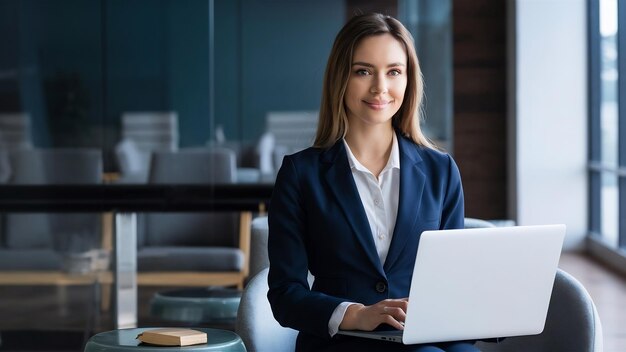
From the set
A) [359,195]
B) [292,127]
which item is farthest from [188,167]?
[359,195]

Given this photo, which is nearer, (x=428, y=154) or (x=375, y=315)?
(x=375, y=315)

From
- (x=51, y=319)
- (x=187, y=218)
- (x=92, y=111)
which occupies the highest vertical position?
(x=92, y=111)

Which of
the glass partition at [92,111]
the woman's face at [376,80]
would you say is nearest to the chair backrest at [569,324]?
the woman's face at [376,80]

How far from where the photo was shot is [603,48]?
853 cm

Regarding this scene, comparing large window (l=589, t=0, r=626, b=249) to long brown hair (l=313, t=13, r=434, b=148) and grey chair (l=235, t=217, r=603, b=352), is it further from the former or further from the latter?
long brown hair (l=313, t=13, r=434, b=148)

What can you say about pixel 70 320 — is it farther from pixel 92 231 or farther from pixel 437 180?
pixel 437 180

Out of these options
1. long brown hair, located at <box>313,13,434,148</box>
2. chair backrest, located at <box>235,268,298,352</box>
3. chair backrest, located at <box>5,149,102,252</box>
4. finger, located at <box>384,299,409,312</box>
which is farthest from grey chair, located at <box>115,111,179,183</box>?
finger, located at <box>384,299,409,312</box>

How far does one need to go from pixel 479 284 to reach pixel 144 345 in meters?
0.70

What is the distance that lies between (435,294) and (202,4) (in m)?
3.52

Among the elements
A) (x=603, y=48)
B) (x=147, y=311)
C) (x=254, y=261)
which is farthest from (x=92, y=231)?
(x=603, y=48)

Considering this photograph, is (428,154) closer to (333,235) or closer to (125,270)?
(333,235)

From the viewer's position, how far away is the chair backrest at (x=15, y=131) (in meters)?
4.85

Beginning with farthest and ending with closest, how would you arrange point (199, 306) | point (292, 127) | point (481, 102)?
point (481, 102), point (292, 127), point (199, 306)

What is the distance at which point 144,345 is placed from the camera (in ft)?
7.48
